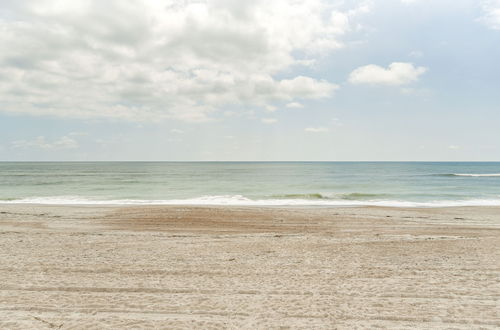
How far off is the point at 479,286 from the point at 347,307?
311 centimetres

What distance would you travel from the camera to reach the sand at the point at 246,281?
5.45 meters

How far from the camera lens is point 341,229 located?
48.0 ft

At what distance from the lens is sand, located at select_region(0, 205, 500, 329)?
5.45 metres

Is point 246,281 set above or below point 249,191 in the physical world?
above

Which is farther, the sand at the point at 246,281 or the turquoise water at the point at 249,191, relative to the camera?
the turquoise water at the point at 249,191

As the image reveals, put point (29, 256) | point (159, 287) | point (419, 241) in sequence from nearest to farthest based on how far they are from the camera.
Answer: point (159, 287), point (29, 256), point (419, 241)

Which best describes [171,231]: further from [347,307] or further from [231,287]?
[347,307]

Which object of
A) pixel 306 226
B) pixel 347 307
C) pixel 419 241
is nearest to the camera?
pixel 347 307

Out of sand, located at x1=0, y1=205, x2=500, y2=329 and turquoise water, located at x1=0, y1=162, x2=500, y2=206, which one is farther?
turquoise water, located at x1=0, y1=162, x2=500, y2=206

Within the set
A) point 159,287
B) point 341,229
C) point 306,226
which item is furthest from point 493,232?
point 159,287

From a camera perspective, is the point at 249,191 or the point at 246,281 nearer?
the point at 246,281

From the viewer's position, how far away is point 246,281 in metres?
7.14

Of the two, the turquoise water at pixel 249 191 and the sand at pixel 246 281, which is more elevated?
the sand at pixel 246 281

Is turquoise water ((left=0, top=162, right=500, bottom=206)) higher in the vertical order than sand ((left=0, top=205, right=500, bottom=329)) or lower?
lower
